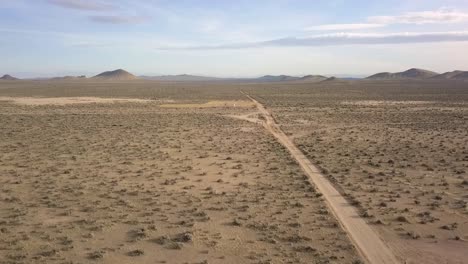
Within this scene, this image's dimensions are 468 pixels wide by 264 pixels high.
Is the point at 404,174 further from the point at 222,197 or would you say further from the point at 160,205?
the point at 160,205

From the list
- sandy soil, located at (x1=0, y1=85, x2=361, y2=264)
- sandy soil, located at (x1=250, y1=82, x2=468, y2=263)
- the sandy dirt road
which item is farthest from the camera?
sandy soil, located at (x1=250, y1=82, x2=468, y2=263)

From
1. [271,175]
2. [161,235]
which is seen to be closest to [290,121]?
[271,175]

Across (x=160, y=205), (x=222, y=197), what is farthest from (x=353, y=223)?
(x=160, y=205)

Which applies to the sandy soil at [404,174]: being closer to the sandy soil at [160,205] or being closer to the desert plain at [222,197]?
the desert plain at [222,197]

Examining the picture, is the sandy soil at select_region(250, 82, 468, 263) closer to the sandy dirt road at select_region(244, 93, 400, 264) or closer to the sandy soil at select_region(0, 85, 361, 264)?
the sandy dirt road at select_region(244, 93, 400, 264)

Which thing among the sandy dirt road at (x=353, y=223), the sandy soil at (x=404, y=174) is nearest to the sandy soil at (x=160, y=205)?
the sandy dirt road at (x=353, y=223)

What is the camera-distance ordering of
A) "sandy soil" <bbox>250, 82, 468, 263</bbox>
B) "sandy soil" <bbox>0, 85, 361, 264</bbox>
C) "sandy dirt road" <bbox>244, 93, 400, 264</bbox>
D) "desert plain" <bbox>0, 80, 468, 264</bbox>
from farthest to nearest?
"sandy soil" <bbox>250, 82, 468, 263</bbox> < "desert plain" <bbox>0, 80, 468, 264</bbox> < "sandy soil" <bbox>0, 85, 361, 264</bbox> < "sandy dirt road" <bbox>244, 93, 400, 264</bbox>

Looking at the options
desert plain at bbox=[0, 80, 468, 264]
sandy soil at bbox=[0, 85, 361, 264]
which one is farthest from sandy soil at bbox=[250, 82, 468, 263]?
sandy soil at bbox=[0, 85, 361, 264]

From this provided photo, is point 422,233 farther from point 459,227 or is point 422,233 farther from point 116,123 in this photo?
point 116,123
